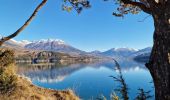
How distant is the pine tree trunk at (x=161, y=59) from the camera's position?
8.19m

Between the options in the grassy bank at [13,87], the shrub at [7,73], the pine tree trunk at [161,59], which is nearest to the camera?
the pine tree trunk at [161,59]

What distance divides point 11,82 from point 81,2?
17.0 m

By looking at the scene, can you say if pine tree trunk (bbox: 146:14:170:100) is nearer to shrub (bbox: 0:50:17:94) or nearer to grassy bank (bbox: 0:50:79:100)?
grassy bank (bbox: 0:50:79:100)

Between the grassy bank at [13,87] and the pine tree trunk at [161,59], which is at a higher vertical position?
the pine tree trunk at [161,59]

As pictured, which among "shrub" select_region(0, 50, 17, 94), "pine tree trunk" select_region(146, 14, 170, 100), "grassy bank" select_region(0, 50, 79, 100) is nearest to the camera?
"pine tree trunk" select_region(146, 14, 170, 100)

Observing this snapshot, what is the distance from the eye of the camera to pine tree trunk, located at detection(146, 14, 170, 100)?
26.9 feet

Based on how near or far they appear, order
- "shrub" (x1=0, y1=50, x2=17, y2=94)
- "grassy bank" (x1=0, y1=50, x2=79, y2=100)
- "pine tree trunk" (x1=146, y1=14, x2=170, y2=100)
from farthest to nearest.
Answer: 1. "shrub" (x1=0, y1=50, x2=17, y2=94)
2. "grassy bank" (x1=0, y1=50, x2=79, y2=100)
3. "pine tree trunk" (x1=146, y1=14, x2=170, y2=100)

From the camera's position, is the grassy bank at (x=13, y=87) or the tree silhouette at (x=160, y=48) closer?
the tree silhouette at (x=160, y=48)

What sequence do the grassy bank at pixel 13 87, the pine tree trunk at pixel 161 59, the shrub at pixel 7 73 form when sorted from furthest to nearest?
the shrub at pixel 7 73
the grassy bank at pixel 13 87
the pine tree trunk at pixel 161 59

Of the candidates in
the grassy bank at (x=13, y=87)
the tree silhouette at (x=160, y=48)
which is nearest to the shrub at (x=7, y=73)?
the grassy bank at (x=13, y=87)

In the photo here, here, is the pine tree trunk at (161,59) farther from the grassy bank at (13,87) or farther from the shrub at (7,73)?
the shrub at (7,73)

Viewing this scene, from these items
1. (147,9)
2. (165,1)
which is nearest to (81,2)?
(147,9)

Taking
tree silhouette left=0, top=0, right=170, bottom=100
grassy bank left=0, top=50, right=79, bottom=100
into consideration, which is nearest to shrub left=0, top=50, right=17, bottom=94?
grassy bank left=0, top=50, right=79, bottom=100

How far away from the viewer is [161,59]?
838 centimetres
